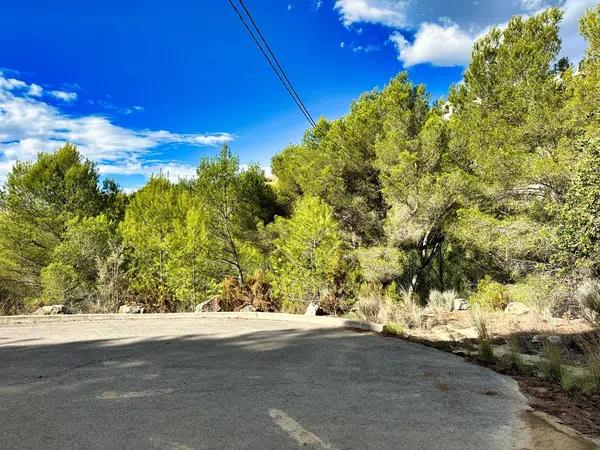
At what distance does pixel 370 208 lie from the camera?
61.7ft

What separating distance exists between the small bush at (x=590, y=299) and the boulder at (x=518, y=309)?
1.28 meters

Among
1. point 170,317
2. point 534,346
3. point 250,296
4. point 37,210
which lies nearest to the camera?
point 534,346

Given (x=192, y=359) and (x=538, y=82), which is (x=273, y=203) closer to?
(x=538, y=82)

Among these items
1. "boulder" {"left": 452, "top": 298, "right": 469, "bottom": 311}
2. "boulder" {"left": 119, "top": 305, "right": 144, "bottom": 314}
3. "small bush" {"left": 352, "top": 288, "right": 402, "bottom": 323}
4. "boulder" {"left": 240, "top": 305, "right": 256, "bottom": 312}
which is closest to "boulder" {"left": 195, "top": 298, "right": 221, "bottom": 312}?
"boulder" {"left": 240, "top": 305, "right": 256, "bottom": 312}

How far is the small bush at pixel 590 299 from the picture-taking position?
9216mm

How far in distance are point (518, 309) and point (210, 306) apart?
922 cm

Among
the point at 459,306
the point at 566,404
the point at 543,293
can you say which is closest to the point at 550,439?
the point at 566,404

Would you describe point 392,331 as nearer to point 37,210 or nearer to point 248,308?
point 248,308

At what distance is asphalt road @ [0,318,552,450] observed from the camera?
128 inches

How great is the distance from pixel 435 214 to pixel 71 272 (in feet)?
48.4

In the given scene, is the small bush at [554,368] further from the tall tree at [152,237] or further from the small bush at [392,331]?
the tall tree at [152,237]

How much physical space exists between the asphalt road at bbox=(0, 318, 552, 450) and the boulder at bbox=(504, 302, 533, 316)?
6218mm

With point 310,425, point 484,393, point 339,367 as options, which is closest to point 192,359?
point 339,367

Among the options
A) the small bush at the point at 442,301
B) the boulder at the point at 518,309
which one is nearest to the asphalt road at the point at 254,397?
the boulder at the point at 518,309
